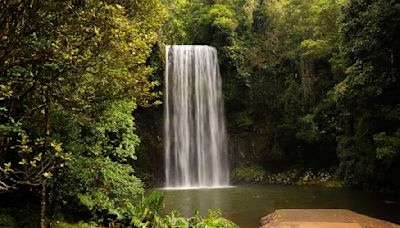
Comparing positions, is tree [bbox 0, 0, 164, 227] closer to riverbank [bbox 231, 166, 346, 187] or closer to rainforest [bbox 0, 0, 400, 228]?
rainforest [bbox 0, 0, 400, 228]

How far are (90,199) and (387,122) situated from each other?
36.1ft

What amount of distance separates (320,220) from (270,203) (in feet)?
13.9

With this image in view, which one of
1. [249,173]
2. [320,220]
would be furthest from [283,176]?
[320,220]

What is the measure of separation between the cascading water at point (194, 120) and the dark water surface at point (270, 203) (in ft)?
18.0

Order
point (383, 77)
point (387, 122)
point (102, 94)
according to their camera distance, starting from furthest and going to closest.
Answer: point (387, 122)
point (383, 77)
point (102, 94)

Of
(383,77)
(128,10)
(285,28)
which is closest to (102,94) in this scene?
(128,10)

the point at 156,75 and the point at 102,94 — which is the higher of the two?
the point at 156,75

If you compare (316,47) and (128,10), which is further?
(316,47)

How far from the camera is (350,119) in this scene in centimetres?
1731

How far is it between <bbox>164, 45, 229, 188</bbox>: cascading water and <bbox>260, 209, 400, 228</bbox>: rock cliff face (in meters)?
11.2

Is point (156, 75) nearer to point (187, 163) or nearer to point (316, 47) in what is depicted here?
point (187, 163)

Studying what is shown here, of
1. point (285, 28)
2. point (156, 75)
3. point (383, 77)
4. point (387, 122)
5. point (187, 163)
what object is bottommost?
point (187, 163)

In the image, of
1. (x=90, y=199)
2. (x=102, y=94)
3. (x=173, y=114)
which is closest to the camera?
(x=102, y=94)

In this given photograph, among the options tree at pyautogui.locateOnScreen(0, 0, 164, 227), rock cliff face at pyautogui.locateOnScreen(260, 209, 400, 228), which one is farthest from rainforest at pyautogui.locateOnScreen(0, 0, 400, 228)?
rock cliff face at pyautogui.locateOnScreen(260, 209, 400, 228)
